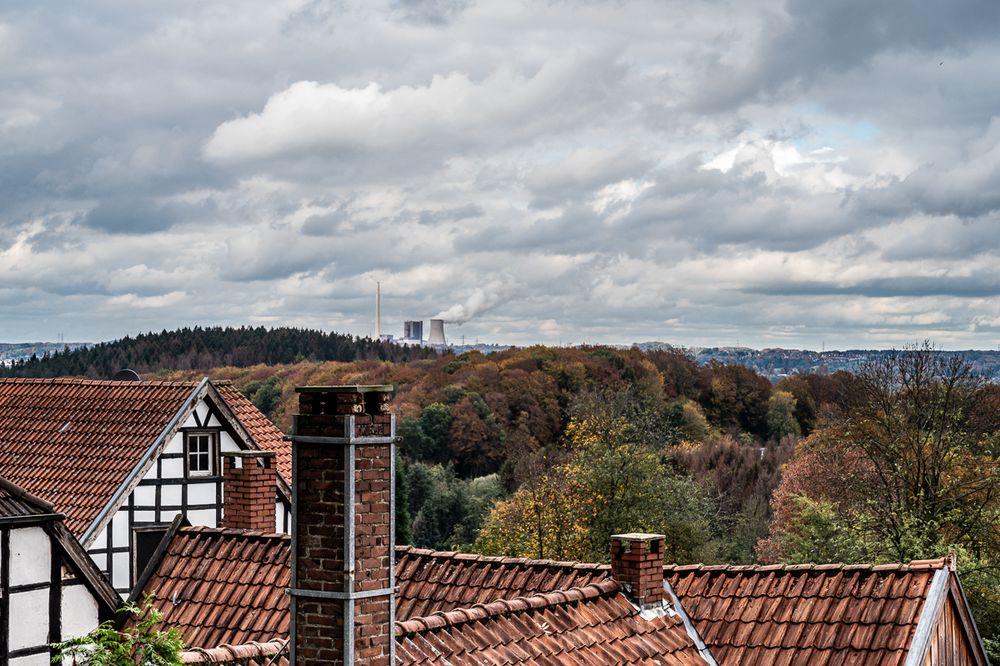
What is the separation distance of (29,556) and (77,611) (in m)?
1.01

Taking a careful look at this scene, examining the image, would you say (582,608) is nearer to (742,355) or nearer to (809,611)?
(809,611)

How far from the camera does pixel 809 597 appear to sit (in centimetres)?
1370

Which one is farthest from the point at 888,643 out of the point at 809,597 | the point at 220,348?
the point at 220,348

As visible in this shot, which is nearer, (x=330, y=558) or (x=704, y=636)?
(x=330, y=558)

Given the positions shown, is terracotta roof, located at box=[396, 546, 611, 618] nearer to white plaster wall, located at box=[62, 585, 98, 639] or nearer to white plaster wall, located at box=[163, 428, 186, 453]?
white plaster wall, located at box=[62, 585, 98, 639]

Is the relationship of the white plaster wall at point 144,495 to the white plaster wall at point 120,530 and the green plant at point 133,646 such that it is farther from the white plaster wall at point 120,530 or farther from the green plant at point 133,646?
the green plant at point 133,646

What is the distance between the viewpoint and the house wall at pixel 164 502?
20.0m

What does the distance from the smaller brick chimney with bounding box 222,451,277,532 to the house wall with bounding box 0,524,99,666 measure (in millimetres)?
2641

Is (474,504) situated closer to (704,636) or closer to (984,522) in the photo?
(984,522)

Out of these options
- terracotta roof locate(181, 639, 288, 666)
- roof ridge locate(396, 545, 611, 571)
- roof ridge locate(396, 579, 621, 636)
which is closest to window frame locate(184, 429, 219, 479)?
roof ridge locate(396, 545, 611, 571)

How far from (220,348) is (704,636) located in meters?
139

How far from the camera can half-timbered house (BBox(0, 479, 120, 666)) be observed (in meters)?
15.0

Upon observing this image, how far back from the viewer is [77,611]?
51.4 ft

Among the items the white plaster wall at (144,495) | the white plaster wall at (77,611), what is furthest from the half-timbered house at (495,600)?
the white plaster wall at (144,495)
